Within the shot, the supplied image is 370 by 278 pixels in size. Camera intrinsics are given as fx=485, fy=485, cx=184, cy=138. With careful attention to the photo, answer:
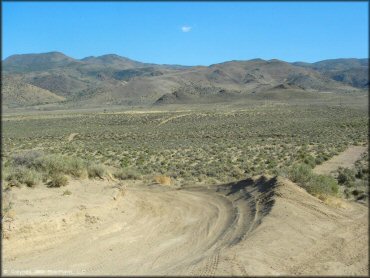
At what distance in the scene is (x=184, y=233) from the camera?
14.9 metres

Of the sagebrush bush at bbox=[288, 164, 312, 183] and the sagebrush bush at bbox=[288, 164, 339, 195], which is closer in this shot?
the sagebrush bush at bbox=[288, 164, 339, 195]

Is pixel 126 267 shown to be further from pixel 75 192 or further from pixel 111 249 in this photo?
pixel 75 192

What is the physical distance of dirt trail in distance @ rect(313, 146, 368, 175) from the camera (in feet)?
97.6

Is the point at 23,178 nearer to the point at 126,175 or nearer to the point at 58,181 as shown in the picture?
the point at 58,181

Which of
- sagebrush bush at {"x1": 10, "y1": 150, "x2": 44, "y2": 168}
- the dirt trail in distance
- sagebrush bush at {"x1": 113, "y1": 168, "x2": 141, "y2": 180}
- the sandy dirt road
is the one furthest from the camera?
the dirt trail in distance

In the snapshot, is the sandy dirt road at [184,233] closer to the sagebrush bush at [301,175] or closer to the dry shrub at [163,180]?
the sagebrush bush at [301,175]

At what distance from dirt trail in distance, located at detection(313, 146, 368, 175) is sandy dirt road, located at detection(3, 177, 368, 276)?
11153 mm

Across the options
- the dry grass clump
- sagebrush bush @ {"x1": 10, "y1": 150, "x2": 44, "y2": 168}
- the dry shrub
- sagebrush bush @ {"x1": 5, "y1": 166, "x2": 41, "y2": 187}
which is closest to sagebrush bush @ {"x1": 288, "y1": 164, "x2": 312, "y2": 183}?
the dry shrub

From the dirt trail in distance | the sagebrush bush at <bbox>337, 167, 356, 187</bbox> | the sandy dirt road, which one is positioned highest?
the sandy dirt road

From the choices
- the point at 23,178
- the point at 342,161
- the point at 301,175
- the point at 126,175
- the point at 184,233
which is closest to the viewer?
the point at 184,233

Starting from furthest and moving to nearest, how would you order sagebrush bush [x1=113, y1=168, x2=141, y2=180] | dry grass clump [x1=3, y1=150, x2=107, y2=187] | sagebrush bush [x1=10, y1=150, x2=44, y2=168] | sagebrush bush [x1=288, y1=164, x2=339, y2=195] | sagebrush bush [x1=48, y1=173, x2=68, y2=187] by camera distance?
1. sagebrush bush [x1=113, y1=168, x2=141, y2=180]
2. sagebrush bush [x1=10, y1=150, x2=44, y2=168]
3. sagebrush bush [x1=48, y1=173, x2=68, y2=187]
4. dry grass clump [x1=3, y1=150, x2=107, y2=187]
5. sagebrush bush [x1=288, y1=164, x2=339, y2=195]

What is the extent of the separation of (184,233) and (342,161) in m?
21.2

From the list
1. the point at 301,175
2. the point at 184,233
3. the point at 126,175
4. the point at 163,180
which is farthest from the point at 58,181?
the point at 301,175

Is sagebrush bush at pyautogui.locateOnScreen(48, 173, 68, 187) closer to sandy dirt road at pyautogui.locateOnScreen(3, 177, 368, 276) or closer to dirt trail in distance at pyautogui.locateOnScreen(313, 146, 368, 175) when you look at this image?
sandy dirt road at pyautogui.locateOnScreen(3, 177, 368, 276)
